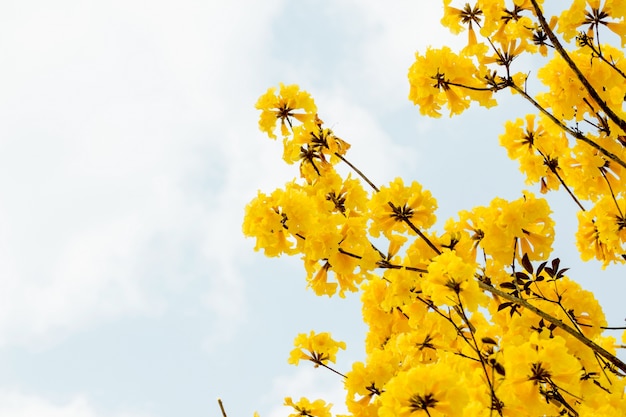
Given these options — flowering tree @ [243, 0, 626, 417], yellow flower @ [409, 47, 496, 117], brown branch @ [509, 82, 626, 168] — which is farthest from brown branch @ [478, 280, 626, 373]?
yellow flower @ [409, 47, 496, 117]

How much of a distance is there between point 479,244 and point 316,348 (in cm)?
143

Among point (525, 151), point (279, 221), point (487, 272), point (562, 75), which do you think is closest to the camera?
point (279, 221)

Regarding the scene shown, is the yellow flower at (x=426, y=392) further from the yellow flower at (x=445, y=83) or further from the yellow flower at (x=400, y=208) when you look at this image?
the yellow flower at (x=445, y=83)

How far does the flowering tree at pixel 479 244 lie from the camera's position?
2797 millimetres

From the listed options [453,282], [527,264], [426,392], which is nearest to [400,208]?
[453,282]

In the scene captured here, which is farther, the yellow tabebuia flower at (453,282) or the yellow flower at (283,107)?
the yellow flower at (283,107)

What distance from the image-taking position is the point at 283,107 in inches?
149

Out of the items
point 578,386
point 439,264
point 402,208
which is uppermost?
point 402,208

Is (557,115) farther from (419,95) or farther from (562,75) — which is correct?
(419,95)

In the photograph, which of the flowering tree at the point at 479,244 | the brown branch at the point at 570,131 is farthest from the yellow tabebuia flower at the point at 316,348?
the brown branch at the point at 570,131

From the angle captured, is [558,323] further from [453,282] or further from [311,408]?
[311,408]

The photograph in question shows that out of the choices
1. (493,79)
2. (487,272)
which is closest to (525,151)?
(493,79)

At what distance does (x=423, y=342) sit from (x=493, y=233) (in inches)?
36.3

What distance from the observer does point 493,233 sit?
3.54 meters
